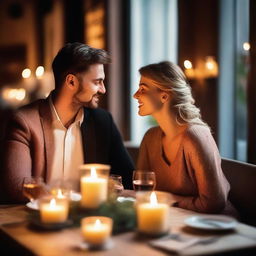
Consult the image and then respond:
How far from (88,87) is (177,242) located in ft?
4.71

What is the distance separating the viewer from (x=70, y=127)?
2.90m

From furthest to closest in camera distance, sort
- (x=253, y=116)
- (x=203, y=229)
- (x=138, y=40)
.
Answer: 1. (x=138, y=40)
2. (x=253, y=116)
3. (x=203, y=229)

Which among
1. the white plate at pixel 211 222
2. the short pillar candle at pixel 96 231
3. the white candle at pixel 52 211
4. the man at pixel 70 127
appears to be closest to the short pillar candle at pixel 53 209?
the white candle at pixel 52 211

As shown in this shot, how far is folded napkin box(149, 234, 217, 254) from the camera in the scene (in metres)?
1.67

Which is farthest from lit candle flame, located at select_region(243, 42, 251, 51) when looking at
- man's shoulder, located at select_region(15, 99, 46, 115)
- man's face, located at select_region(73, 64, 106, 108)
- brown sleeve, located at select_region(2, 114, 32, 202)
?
brown sleeve, located at select_region(2, 114, 32, 202)

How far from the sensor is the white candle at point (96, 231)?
167 centimetres

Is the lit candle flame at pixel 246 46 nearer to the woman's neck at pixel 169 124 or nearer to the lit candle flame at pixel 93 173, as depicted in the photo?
the woman's neck at pixel 169 124

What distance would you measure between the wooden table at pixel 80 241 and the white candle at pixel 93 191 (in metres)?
0.12

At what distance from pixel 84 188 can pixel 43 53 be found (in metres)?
6.86

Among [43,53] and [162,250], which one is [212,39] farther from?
[43,53]

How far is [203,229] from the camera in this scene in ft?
6.12

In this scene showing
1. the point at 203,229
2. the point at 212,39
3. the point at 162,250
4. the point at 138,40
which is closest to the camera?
the point at 162,250

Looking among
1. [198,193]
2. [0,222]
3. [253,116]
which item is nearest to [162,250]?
[0,222]

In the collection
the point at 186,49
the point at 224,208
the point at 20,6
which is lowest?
the point at 224,208
